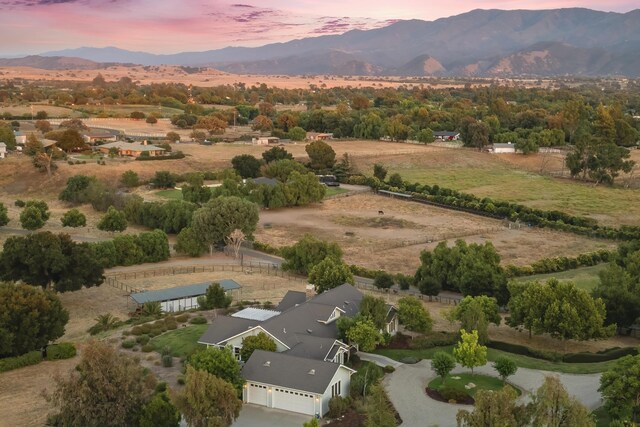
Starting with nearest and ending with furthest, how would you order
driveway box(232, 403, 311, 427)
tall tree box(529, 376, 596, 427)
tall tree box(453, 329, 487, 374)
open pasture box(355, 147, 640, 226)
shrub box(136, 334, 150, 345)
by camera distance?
tall tree box(529, 376, 596, 427), driveway box(232, 403, 311, 427), tall tree box(453, 329, 487, 374), shrub box(136, 334, 150, 345), open pasture box(355, 147, 640, 226)

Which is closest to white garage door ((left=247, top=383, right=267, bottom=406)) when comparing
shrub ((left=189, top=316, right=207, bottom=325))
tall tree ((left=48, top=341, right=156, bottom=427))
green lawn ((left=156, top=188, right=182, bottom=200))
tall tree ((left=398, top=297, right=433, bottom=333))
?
tall tree ((left=48, top=341, right=156, bottom=427))

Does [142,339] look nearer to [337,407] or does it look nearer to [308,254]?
[337,407]

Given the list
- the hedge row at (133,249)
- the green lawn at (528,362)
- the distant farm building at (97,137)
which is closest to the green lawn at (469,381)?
the green lawn at (528,362)

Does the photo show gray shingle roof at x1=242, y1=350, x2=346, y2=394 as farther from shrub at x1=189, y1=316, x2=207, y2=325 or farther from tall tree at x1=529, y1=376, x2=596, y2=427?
shrub at x1=189, y1=316, x2=207, y2=325

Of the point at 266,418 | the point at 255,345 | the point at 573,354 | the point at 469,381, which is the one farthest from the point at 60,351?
the point at 573,354

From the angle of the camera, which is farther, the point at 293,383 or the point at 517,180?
the point at 517,180

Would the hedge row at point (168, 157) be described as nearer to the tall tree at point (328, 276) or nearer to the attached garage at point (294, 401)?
the tall tree at point (328, 276)
